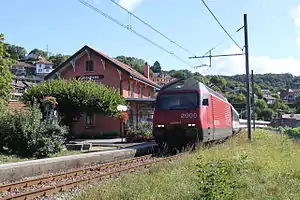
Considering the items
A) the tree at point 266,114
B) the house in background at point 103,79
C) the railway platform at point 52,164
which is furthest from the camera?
the tree at point 266,114

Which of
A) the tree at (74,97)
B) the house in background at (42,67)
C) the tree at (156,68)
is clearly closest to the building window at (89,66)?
the tree at (74,97)

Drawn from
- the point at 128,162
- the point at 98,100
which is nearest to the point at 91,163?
the point at 128,162

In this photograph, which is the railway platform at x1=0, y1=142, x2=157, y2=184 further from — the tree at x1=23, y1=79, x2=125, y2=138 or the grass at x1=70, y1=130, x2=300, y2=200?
the tree at x1=23, y1=79, x2=125, y2=138

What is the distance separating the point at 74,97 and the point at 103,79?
8.56 metres

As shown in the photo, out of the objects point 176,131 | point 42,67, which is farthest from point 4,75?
point 42,67

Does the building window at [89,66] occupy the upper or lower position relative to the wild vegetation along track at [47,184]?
Result: upper

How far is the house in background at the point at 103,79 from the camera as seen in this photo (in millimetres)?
33438

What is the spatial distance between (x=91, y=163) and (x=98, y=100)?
1330 cm

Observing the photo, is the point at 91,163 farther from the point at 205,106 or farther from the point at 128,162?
the point at 205,106

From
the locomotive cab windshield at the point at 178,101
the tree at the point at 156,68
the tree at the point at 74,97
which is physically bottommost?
the locomotive cab windshield at the point at 178,101

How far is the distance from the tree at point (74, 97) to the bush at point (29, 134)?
1108cm

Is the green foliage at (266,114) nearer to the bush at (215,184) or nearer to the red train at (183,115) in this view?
the red train at (183,115)

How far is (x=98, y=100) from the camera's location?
2745cm

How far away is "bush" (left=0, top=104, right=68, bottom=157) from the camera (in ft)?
49.1
